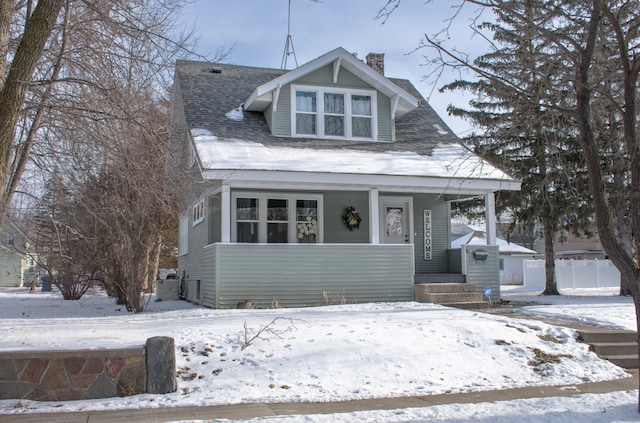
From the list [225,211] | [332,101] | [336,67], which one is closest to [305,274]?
[225,211]

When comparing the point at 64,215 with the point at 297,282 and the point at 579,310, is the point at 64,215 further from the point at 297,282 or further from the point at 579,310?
A: the point at 579,310

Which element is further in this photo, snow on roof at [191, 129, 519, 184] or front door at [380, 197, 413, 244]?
front door at [380, 197, 413, 244]

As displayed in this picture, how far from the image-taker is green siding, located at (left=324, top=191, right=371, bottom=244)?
16.1m

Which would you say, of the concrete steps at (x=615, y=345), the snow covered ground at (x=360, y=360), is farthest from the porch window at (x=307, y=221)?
the concrete steps at (x=615, y=345)

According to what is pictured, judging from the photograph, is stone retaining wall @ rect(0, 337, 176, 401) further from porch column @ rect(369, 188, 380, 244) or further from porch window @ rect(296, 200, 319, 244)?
porch window @ rect(296, 200, 319, 244)

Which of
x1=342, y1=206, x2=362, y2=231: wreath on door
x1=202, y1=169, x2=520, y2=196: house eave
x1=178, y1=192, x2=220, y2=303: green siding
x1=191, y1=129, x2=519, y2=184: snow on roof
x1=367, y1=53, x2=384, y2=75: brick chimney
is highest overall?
x1=367, y1=53, x2=384, y2=75: brick chimney

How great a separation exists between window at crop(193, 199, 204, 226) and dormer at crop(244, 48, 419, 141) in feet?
9.74

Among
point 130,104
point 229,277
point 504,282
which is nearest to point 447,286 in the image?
point 229,277

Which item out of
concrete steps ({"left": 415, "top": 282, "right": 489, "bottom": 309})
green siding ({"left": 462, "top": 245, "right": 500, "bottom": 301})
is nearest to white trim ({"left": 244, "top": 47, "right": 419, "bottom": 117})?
green siding ({"left": 462, "top": 245, "right": 500, "bottom": 301})

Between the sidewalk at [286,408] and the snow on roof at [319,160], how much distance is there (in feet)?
20.6

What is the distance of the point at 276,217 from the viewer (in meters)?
15.7

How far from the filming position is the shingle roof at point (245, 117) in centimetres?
1609

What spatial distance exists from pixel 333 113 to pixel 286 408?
11379mm

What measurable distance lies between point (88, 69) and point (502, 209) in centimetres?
1620
